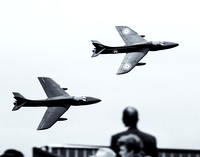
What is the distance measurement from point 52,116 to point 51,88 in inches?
380

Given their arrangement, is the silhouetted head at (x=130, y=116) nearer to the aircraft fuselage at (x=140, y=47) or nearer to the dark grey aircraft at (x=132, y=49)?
the dark grey aircraft at (x=132, y=49)

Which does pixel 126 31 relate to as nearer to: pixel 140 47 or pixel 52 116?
pixel 140 47

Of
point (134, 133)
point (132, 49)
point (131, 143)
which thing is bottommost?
point (131, 143)

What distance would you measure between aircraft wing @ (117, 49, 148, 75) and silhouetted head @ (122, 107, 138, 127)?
10611 centimetres

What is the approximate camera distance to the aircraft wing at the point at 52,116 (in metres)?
130

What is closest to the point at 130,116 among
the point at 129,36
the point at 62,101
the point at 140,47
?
the point at 62,101

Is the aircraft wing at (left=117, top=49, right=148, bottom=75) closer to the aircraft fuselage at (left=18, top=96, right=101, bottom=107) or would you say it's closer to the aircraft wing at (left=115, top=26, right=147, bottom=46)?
the aircraft wing at (left=115, top=26, right=147, bottom=46)

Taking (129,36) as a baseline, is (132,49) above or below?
below

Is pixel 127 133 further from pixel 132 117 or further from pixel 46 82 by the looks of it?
pixel 46 82

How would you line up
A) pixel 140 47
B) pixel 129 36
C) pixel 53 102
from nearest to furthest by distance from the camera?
pixel 53 102
pixel 140 47
pixel 129 36

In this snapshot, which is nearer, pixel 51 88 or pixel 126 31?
pixel 51 88

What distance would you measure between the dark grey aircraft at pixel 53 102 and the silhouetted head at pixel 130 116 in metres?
105

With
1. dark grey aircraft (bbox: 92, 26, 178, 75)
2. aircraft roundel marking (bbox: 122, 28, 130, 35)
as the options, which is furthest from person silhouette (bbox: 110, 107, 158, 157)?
aircraft roundel marking (bbox: 122, 28, 130, 35)

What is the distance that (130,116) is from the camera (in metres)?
21.3
